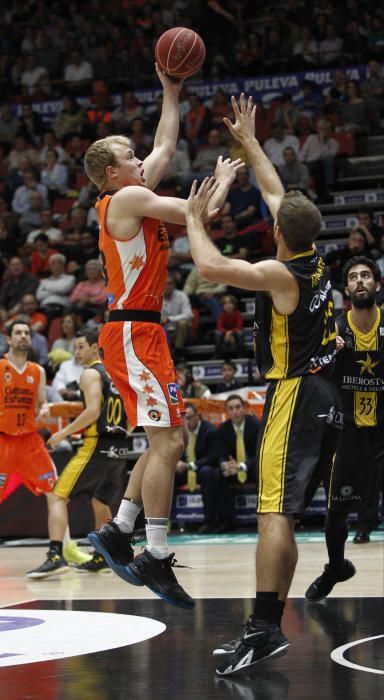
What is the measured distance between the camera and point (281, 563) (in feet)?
15.5

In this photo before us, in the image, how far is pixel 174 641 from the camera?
5410 mm

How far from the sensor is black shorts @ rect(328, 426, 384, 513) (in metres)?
6.62

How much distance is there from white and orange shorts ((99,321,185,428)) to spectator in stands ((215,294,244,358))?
834 centimetres

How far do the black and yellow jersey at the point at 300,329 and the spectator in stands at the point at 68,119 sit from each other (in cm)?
1411

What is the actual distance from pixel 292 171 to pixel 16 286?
4181 millimetres

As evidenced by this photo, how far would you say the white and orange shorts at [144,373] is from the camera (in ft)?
17.2

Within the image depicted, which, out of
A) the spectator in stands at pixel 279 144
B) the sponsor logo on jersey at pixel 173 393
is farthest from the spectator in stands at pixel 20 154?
the sponsor logo on jersey at pixel 173 393

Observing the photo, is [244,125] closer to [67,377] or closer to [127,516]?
[127,516]

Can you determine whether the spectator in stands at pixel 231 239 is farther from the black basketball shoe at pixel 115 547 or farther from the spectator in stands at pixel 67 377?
the black basketball shoe at pixel 115 547

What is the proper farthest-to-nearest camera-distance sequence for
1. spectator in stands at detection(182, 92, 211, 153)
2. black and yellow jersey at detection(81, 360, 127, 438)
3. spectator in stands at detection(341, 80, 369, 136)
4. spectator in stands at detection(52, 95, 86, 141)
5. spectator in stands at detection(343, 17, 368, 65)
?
1. spectator in stands at detection(52, 95, 86, 141)
2. spectator in stands at detection(343, 17, 368, 65)
3. spectator in stands at detection(182, 92, 211, 153)
4. spectator in stands at detection(341, 80, 369, 136)
5. black and yellow jersey at detection(81, 360, 127, 438)

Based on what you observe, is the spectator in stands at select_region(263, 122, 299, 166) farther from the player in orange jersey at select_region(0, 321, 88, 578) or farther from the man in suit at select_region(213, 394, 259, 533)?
the player in orange jersey at select_region(0, 321, 88, 578)

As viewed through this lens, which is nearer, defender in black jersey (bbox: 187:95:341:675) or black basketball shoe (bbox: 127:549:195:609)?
defender in black jersey (bbox: 187:95:341:675)

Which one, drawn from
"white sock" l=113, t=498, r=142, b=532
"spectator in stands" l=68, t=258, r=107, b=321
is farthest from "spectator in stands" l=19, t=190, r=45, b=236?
"white sock" l=113, t=498, r=142, b=532

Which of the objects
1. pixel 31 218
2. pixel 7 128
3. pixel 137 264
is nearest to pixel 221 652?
pixel 137 264
